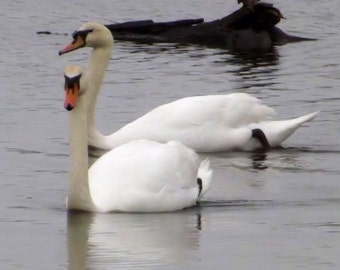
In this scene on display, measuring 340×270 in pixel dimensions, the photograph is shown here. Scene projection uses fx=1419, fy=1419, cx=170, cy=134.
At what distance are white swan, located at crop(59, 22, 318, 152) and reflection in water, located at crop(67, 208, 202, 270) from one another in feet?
8.39

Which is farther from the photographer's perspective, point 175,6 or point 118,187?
point 175,6

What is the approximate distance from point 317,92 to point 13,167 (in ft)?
16.4

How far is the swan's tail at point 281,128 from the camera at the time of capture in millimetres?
13180

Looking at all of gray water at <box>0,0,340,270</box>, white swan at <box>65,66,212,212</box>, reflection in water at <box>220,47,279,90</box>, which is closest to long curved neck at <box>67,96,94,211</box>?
white swan at <box>65,66,212,212</box>

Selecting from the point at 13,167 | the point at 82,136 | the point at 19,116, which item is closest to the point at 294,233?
the point at 82,136

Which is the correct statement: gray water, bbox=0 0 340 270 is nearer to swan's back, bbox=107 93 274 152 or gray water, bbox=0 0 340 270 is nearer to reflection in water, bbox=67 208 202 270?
reflection in water, bbox=67 208 202 270

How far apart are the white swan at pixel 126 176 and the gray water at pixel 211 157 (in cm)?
10

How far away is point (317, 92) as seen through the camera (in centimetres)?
1573

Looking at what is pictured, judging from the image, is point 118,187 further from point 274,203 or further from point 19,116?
point 19,116

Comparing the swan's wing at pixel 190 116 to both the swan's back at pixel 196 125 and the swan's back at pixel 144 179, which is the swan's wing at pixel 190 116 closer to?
the swan's back at pixel 196 125

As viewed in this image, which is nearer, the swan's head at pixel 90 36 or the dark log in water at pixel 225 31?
the swan's head at pixel 90 36

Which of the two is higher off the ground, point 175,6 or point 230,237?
point 230,237

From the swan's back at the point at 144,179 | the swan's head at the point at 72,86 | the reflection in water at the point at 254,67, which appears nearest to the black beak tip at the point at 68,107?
the swan's head at the point at 72,86

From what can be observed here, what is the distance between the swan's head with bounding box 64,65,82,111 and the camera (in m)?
9.92
